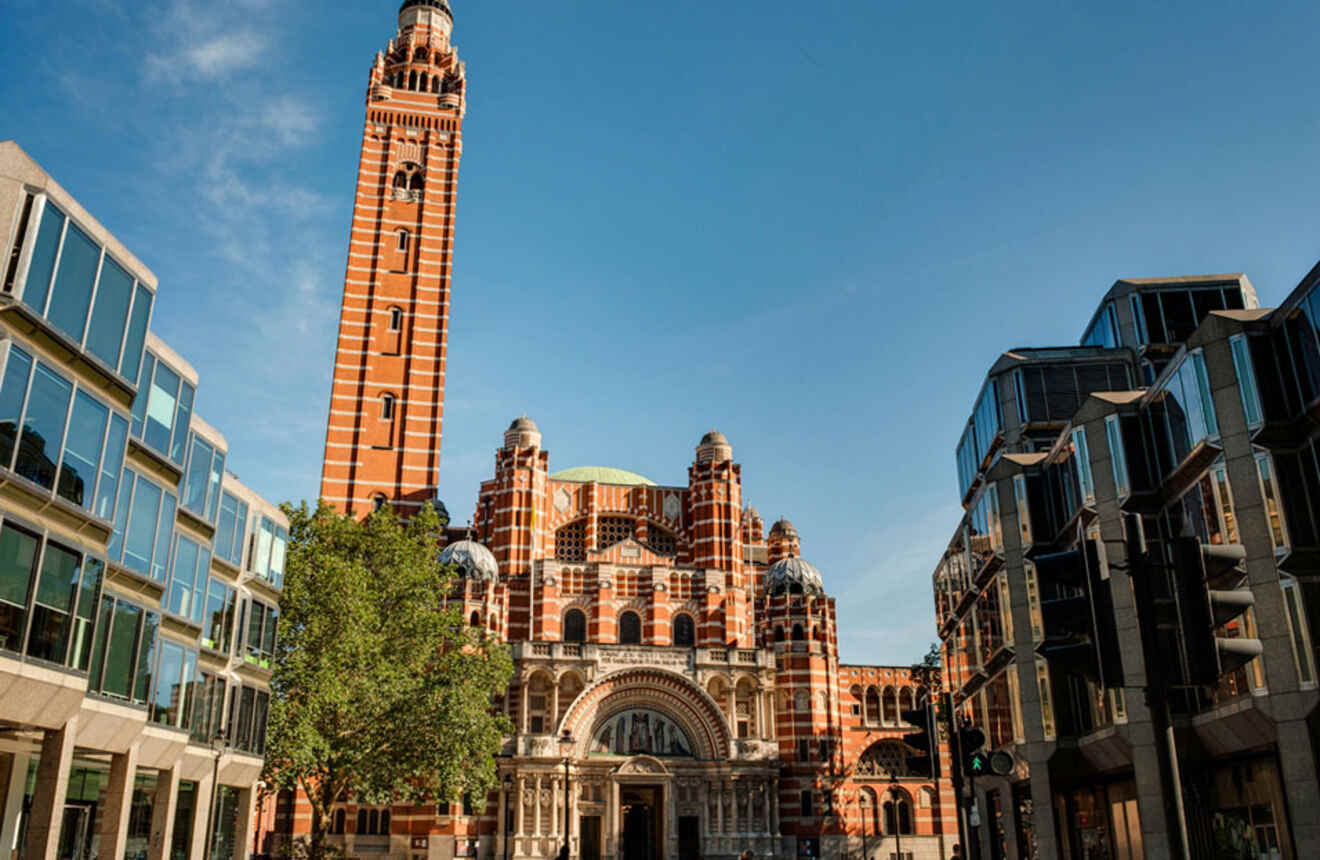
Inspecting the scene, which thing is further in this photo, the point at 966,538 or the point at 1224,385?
the point at 966,538

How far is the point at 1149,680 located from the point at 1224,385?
16484 mm

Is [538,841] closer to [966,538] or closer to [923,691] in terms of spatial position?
[923,691]

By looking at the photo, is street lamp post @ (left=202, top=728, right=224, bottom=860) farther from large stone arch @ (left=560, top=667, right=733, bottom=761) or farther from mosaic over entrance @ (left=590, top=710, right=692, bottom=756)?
mosaic over entrance @ (left=590, top=710, right=692, bottom=756)

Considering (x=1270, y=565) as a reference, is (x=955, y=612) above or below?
above

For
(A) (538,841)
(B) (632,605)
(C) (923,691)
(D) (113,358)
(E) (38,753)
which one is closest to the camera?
(D) (113,358)

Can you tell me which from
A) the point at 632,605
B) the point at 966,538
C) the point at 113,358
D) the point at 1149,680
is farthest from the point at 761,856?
the point at 1149,680

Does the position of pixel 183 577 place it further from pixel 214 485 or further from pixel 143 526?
pixel 143 526

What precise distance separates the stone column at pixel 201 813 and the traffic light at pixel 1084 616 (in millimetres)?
25071

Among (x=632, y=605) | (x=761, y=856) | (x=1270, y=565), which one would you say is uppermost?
(x=632, y=605)

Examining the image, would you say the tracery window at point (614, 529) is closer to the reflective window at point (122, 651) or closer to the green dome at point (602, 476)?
the green dome at point (602, 476)

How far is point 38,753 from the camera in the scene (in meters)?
20.0

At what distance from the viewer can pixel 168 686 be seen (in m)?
23.5

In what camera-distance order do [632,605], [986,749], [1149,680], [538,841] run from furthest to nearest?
[632,605] < [538,841] < [986,749] < [1149,680]

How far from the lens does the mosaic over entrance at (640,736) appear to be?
5266cm
